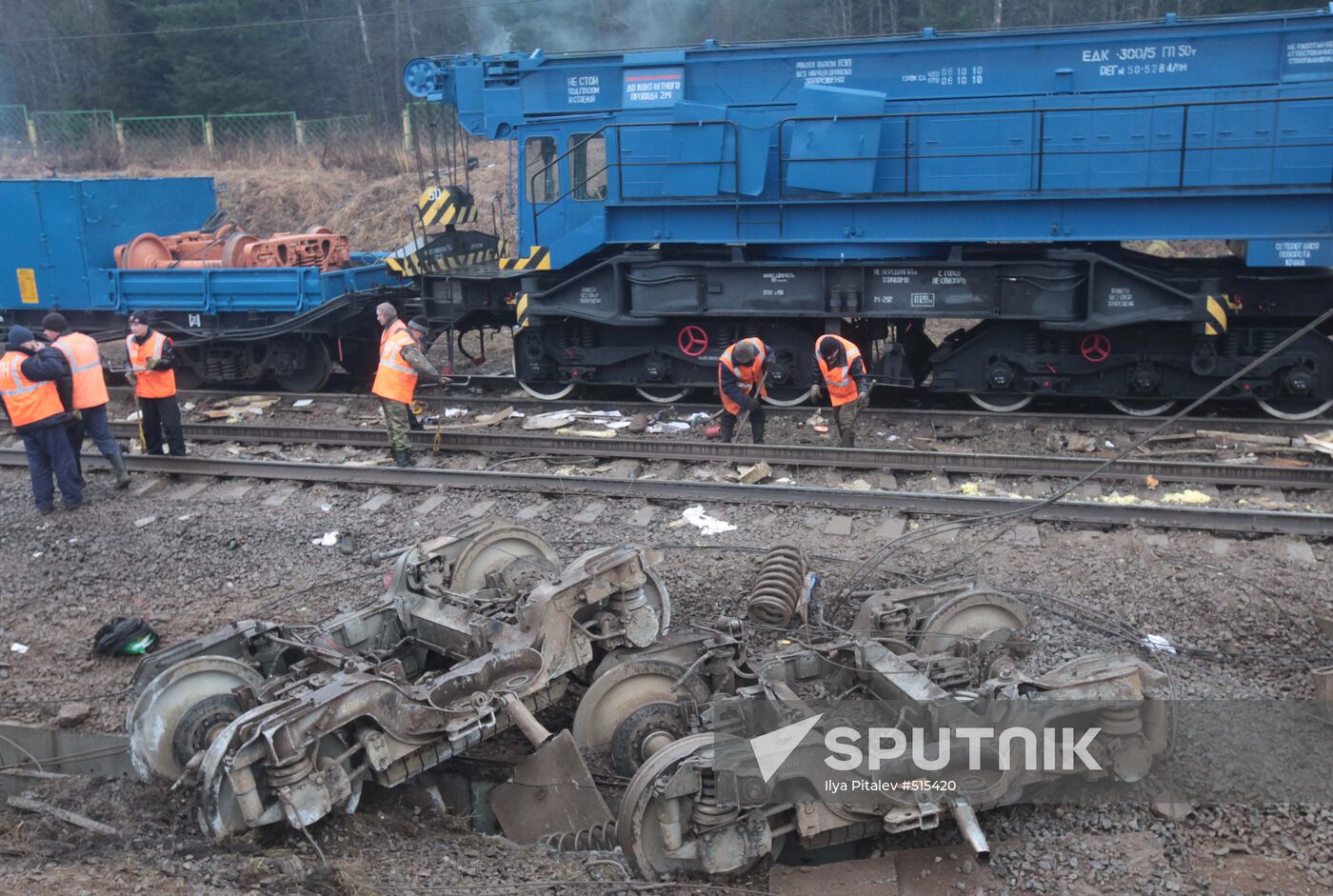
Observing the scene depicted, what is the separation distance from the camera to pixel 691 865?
14.9ft

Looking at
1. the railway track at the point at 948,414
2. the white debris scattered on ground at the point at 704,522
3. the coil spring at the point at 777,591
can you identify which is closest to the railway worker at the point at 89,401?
the railway track at the point at 948,414

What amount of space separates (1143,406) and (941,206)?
120 inches

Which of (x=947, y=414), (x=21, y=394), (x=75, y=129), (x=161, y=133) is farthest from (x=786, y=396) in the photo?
(x=75, y=129)

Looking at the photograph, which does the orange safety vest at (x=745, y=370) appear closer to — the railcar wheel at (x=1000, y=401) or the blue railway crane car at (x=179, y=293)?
the railcar wheel at (x=1000, y=401)

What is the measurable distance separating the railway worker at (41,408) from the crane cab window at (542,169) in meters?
5.52

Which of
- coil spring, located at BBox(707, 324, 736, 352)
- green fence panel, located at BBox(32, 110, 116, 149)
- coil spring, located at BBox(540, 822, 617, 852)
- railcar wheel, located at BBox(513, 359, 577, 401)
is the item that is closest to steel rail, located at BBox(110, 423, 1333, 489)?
railcar wheel, located at BBox(513, 359, 577, 401)

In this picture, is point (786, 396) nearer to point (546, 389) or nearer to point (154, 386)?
point (546, 389)

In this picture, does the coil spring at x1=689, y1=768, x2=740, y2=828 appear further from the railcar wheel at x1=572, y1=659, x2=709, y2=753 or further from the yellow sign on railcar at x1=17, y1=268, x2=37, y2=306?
the yellow sign on railcar at x1=17, y1=268, x2=37, y2=306

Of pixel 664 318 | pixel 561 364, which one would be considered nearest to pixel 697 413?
pixel 664 318

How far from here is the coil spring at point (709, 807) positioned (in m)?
4.43

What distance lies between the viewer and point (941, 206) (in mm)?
11508

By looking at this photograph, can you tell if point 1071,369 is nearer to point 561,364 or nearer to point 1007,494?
point 1007,494

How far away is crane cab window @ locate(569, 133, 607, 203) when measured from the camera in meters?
12.5

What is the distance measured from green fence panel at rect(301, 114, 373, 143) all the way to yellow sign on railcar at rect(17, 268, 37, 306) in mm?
13912
